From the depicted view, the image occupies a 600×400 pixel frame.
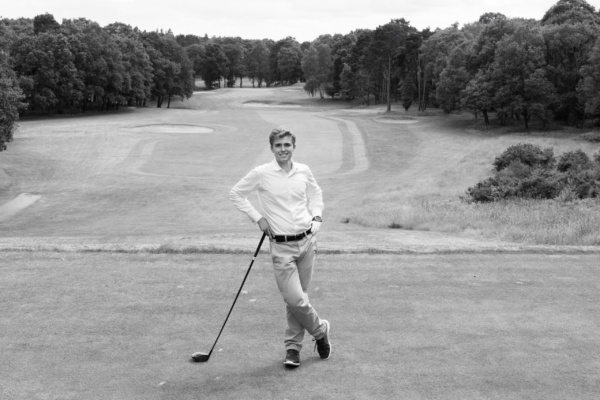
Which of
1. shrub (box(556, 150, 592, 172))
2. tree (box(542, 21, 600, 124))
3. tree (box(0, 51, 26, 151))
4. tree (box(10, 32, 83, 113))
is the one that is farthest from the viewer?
tree (box(10, 32, 83, 113))

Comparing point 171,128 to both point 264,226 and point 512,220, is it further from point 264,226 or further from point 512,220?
point 264,226

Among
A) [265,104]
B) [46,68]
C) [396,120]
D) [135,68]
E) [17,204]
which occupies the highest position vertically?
[135,68]

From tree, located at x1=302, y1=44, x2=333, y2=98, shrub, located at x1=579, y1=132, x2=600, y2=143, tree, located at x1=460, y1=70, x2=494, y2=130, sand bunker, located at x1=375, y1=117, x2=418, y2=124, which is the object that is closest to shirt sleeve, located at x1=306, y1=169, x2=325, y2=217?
shrub, located at x1=579, y1=132, x2=600, y2=143

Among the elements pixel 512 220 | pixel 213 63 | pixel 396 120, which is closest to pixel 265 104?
pixel 396 120

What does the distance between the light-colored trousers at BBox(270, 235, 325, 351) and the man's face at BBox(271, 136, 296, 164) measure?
32.9 inches

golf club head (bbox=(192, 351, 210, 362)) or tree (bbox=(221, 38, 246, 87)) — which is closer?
golf club head (bbox=(192, 351, 210, 362))

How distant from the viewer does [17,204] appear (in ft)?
115

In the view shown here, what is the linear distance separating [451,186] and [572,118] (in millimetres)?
38263

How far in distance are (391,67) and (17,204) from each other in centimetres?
7618

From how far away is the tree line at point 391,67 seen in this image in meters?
63.9

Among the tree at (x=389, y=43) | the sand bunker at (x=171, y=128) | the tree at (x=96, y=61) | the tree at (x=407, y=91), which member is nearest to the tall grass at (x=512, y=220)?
the sand bunker at (x=171, y=128)

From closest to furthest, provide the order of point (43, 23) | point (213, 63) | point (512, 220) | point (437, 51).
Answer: point (512, 220), point (437, 51), point (43, 23), point (213, 63)

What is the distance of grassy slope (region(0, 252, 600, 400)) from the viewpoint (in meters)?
6.00

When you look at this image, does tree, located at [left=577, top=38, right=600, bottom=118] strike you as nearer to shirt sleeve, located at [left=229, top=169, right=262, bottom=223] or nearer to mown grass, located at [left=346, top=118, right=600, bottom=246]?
mown grass, located at [left=346, top=118, right=600, bottom=246]
